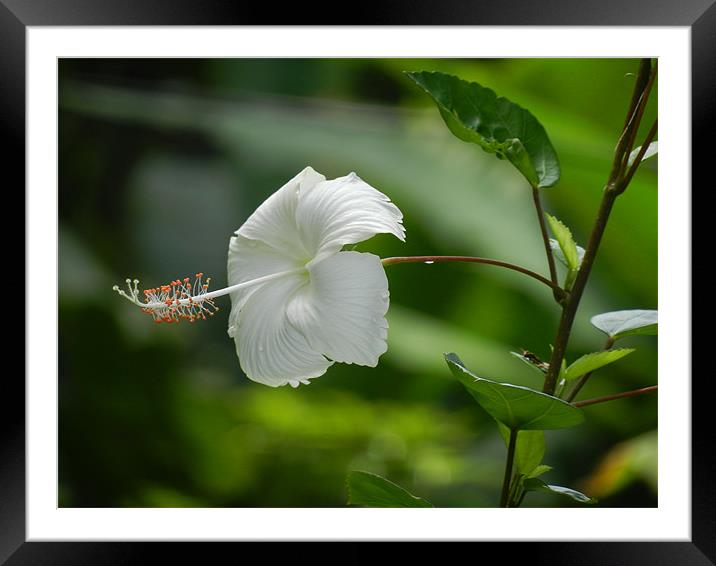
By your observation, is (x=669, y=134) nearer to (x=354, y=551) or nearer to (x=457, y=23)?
(x=457, y=23)

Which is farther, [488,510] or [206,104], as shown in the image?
[206,104]

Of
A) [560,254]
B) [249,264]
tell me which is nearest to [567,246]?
[560,254]

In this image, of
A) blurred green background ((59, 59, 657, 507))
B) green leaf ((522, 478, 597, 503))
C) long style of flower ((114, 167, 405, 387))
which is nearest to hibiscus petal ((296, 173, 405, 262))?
long style of flower ((114, 167, 405, 387))

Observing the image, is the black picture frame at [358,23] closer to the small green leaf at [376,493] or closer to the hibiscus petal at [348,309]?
the small green leaf at [376,493]

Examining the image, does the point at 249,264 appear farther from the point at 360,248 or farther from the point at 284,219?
the point at 360,248

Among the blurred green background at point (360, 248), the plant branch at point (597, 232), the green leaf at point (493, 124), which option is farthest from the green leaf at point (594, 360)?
the blurred green background at point (360, 248)

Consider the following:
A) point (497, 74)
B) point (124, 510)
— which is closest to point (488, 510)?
point (124, 510)

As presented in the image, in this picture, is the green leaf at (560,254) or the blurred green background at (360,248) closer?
the green leaf at (560,254)

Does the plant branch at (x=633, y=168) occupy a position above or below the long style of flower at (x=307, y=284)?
above
